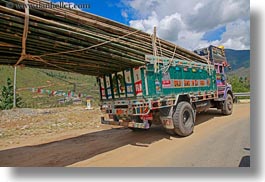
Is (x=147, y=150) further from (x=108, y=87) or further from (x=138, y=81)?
(x=108, y=87)

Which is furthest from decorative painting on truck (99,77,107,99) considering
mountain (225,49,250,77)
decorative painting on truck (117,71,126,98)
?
mountain (225,49,250,77)

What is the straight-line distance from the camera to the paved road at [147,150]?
423 centimetres

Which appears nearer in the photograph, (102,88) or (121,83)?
(121,83)

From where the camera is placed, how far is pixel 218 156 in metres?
4.25

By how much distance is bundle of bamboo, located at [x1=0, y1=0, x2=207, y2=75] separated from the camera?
313 centimetres

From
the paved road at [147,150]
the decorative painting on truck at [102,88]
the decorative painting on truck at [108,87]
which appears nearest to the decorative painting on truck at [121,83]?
the decorative painting on truck at [108,87]

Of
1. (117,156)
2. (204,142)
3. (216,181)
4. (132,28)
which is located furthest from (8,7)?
(204,142)

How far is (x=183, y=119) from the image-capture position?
5984 millimetres

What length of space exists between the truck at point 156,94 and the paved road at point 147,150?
460 mm

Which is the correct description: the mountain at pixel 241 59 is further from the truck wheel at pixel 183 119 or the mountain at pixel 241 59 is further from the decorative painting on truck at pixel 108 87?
the decorative painting on truck at pixel 108 87

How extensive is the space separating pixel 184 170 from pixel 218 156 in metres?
0.84

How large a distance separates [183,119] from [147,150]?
59.6 inches

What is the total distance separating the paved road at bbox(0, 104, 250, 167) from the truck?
460 mm

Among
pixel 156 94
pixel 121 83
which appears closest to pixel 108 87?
pixel 121 83
